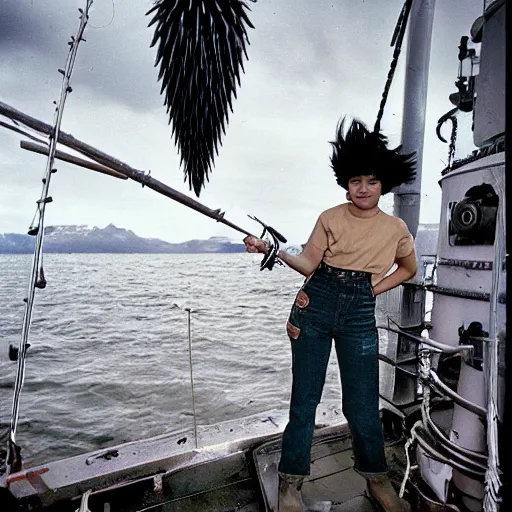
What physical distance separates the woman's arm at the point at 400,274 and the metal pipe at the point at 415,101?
2.07 meters

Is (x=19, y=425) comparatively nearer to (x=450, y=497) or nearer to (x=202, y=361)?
(x=202, y=361)

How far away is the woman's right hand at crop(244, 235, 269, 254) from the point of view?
2426 mm

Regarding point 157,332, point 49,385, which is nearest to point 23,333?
point 49,385

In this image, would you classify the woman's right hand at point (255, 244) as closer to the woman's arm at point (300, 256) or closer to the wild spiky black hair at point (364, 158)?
the woman's arm at point (300, 256)

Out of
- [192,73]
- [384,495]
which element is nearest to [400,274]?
[384,495]

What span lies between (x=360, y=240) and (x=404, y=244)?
1.06ft

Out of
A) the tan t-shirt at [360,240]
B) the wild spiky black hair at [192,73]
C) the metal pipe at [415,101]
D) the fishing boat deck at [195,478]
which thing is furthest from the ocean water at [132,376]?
the metal pipe at [415,101]

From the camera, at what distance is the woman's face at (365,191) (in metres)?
2.44

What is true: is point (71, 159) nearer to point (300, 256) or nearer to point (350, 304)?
point (300, 256)

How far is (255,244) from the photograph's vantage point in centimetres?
242

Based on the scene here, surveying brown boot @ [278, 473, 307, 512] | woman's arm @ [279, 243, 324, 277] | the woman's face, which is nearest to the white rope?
the woman's face

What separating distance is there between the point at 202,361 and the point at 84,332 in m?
7.30

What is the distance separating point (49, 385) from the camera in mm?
10164

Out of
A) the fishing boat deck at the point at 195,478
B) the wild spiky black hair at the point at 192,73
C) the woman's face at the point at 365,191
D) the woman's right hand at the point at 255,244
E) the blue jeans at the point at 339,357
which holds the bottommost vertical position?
the fishing boat deck at the point at 195,478
